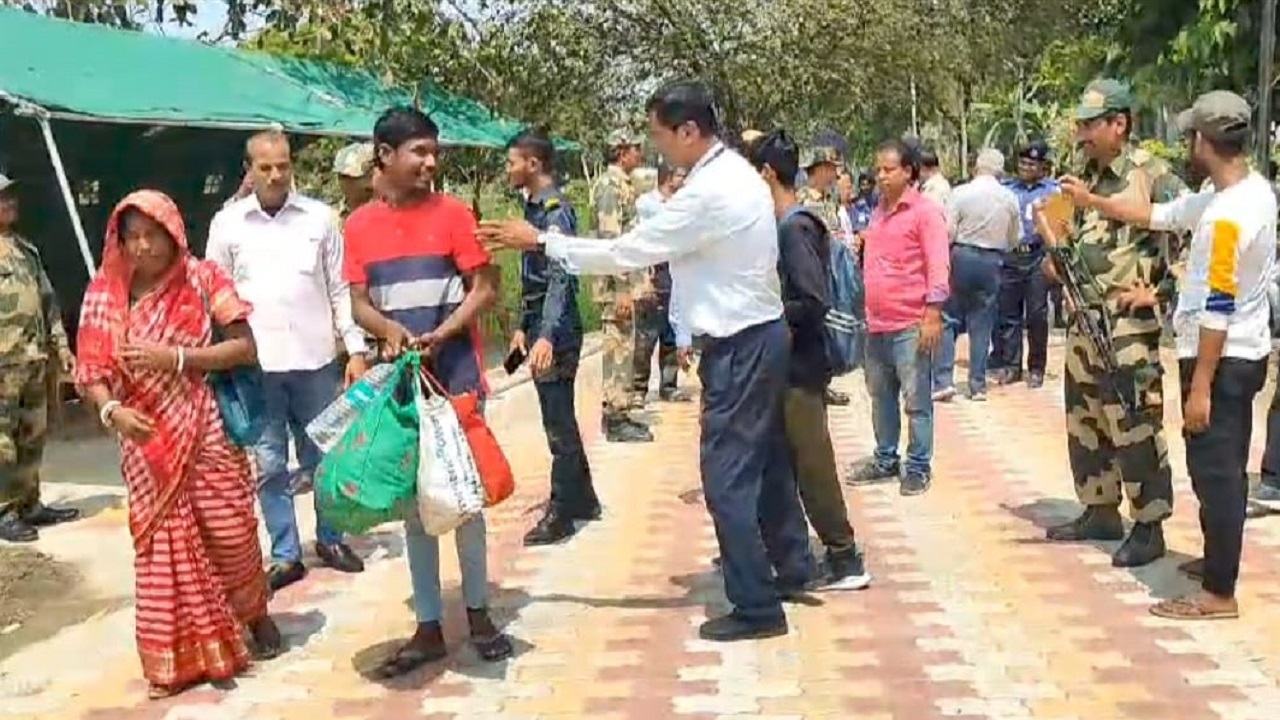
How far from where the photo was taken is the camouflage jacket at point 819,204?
5.62 m

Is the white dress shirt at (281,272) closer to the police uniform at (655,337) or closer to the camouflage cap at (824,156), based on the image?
the camouflage cap at (824,156)

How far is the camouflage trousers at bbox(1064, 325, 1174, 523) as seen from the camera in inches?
227

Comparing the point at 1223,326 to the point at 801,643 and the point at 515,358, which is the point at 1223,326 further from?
the point at 515,358

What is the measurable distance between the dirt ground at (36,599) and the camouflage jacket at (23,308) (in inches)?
37.0

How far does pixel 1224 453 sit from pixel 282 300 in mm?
3368

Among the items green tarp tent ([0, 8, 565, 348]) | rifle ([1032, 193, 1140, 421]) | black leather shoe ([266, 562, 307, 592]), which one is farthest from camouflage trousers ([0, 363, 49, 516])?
rifle ([1032, 193, 1140, 421])

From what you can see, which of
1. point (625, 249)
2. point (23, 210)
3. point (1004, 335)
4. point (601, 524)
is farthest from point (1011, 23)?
point (625, 249)

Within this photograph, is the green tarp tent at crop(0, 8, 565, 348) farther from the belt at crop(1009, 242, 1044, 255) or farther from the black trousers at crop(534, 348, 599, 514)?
the belt at crop(1009, 242, 1044, 255)

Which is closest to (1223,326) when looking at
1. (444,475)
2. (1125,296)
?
(1125,296)

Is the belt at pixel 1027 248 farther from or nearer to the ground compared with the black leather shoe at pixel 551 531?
farther from the ground

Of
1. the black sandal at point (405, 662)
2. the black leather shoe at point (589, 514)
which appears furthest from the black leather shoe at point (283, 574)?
the black leather shoe at point (589, 514)

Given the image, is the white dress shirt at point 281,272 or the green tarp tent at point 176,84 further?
the green tarp tent at point 176,84

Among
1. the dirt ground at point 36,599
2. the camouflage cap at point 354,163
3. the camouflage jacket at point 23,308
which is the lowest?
the dirt ground at point 36,599

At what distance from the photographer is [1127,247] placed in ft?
19.1
